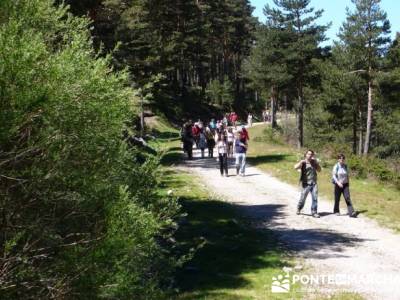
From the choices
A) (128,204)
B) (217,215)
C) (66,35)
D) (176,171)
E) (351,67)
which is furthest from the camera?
(351,67)

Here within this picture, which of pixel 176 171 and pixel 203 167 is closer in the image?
pixel 176 171

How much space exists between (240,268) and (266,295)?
52.5 inches

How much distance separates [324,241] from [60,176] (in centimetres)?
844

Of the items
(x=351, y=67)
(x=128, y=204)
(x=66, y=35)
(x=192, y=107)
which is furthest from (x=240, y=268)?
(x=192, y=107)

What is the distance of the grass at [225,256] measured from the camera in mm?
8586

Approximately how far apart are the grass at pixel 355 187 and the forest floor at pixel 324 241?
2.11 feet

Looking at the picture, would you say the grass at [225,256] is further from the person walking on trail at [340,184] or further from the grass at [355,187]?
the grass at [355,187]

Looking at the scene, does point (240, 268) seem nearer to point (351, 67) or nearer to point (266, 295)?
point (266, 295)

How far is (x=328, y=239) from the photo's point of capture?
38.8 feet

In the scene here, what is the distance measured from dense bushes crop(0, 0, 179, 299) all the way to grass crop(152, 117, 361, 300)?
1.16 metres

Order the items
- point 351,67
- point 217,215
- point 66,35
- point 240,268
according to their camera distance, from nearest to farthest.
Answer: point 66,35
point 240,268
point 217,215
point 351,67

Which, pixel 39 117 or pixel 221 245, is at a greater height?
pixel 39 117

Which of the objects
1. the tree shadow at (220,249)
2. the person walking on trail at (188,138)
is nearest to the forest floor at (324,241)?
the tree shadow at (220,249)

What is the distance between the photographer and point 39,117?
13.9 ft
